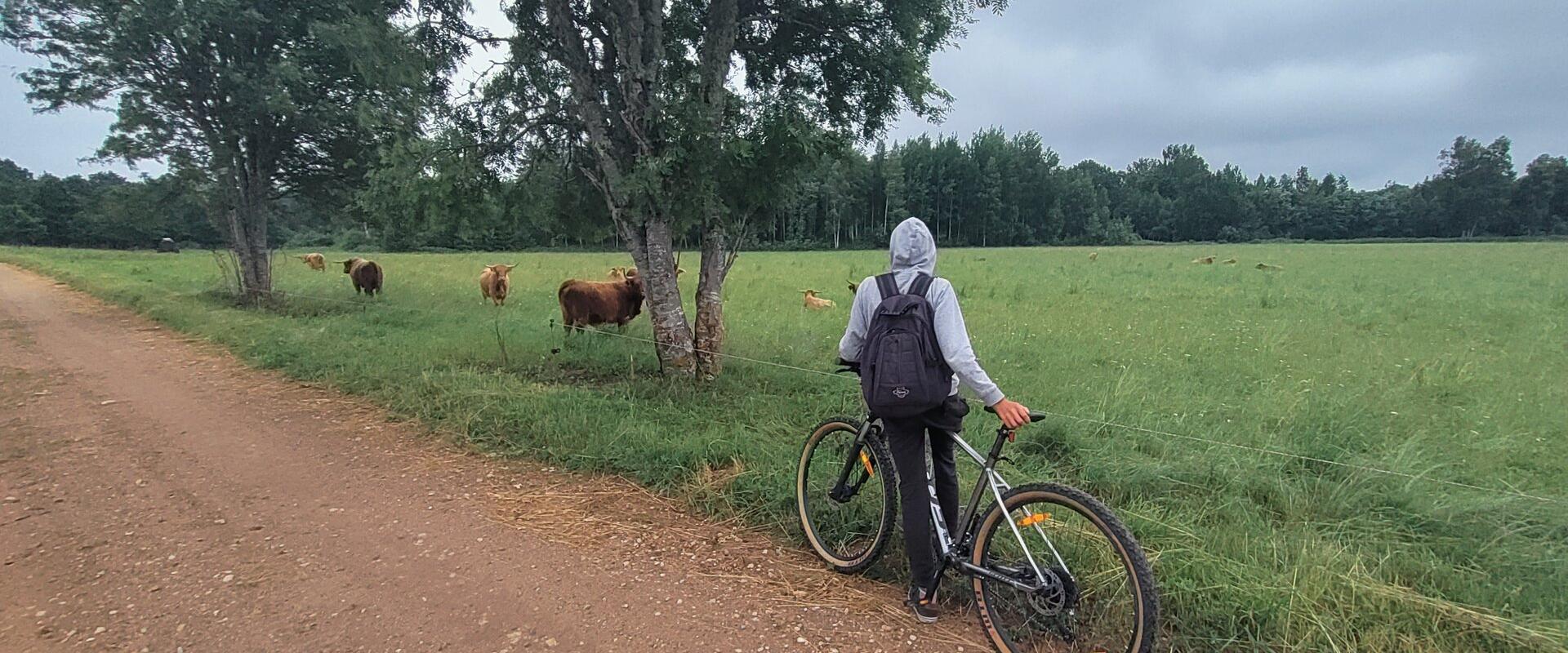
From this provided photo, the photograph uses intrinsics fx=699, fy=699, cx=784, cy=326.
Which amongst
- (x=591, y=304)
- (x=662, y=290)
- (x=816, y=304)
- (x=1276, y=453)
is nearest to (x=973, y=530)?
(x=1276, y=453)

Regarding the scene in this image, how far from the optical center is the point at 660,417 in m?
5.75

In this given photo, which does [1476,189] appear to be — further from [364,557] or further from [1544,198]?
[364,557]

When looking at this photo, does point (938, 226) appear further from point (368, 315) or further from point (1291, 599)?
point (1291, 599)

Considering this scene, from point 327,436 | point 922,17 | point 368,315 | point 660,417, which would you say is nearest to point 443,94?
point 327,436

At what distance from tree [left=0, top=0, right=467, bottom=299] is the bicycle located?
1042cm

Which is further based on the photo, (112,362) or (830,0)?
(112,362)

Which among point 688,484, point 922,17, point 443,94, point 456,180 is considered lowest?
point 688,484

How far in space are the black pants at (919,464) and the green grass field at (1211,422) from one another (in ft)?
3.32

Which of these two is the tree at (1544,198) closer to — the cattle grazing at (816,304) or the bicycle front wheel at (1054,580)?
the cattle grazing at (816,304)

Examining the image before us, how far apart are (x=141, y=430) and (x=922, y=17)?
7942 mm

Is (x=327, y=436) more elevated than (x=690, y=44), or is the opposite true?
(x=690, y=44)

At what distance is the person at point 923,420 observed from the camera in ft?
9.05

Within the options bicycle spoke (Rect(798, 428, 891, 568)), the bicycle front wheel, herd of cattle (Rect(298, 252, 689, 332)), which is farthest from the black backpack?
herd of cattle (Rect(298, 252, 689, 332))

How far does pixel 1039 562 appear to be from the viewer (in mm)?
2816
